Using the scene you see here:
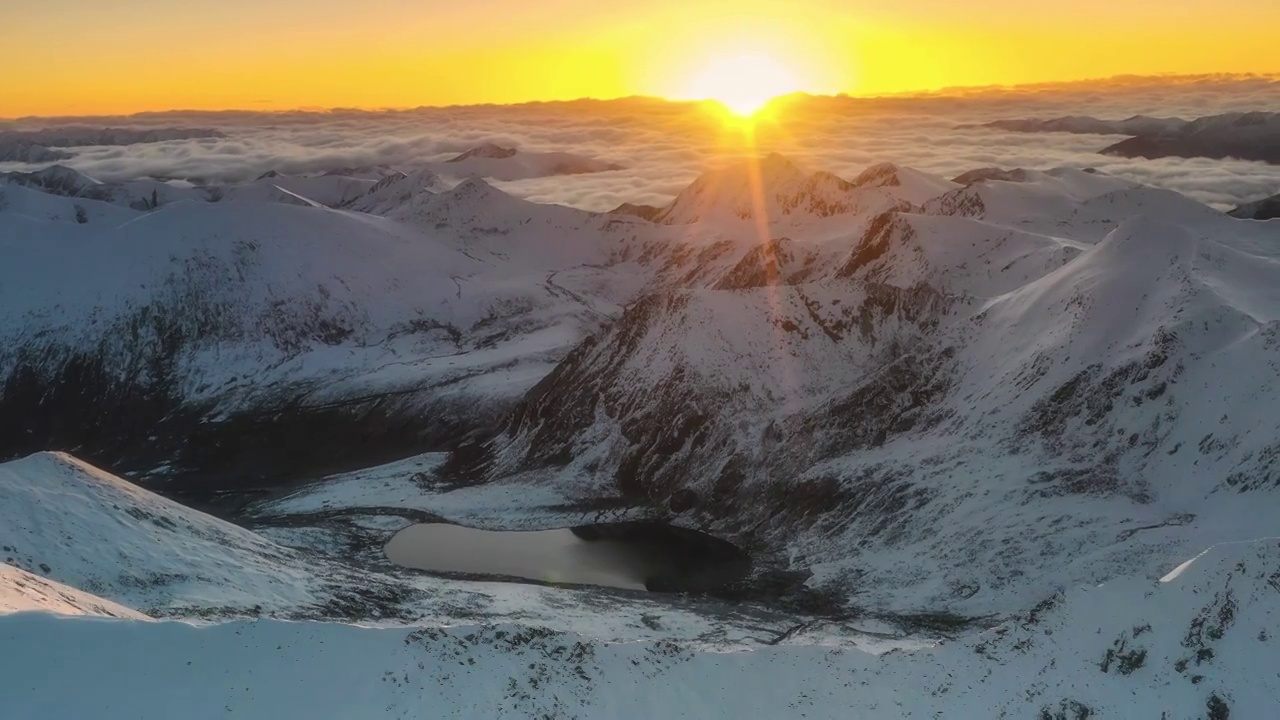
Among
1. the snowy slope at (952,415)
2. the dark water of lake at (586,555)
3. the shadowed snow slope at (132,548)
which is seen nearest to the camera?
the shadowed snow slope at (132,548)

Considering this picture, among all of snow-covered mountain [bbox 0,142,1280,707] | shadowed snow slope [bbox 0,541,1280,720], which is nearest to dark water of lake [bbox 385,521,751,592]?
snow-covered mountain [bbox 0,142,1280,707]

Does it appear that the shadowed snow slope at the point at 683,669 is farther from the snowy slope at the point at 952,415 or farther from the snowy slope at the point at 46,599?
the snowy slope at the point at 952,415

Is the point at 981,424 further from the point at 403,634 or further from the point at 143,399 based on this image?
the point at 143,399

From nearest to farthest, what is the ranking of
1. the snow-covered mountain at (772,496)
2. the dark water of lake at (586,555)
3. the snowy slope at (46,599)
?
1. the snowy slope at (46,599)
2. the snow-covered mountain at (772,496)
3. the dark water of lake at (586,555)

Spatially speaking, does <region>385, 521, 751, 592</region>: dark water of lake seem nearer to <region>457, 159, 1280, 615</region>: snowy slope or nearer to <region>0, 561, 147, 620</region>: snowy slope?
<region>457, 159, 1280, 615</region>: snowy slope

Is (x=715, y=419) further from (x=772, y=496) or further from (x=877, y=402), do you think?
(x=877, y=402)

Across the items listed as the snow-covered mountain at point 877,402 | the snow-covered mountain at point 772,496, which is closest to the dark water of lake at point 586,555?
the snow-covered mountain at point 772,496

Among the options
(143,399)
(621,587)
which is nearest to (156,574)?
(621,587)

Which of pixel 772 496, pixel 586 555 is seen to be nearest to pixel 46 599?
pixel 586 555
